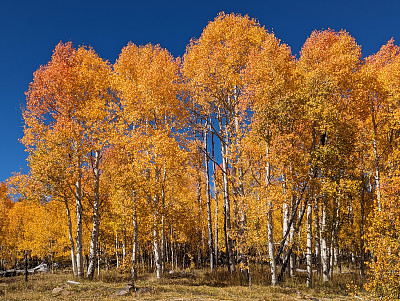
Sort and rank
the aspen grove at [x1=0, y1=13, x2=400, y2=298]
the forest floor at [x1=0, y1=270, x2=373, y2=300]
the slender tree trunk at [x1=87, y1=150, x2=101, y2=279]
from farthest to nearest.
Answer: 1. the slender tree trunk at [x1=87, y1=150, x2=101, y2=279]
2. the aspen grove at [x1=0, y1=13, x2=400, y2=298]
3. the forest floor at [x1=0, y1=270, x2=373, y2=300]

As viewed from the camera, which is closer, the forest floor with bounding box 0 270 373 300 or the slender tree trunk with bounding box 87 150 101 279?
the forest floor with bounding box 0 270 373 300

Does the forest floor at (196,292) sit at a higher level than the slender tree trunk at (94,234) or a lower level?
lower

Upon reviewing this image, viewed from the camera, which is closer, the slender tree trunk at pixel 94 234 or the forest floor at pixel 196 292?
the forest floor at pixel 196 292

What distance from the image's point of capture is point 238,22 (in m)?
20.9

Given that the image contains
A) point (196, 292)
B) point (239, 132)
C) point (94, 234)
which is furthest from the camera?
point (94, 234)

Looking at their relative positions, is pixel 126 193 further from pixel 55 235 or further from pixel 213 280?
pixel 55 235

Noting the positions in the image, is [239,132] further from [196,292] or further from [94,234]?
[94,234]

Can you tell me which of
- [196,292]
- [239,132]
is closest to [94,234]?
[196,292]

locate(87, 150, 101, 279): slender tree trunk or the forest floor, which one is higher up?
locate(87, 150, 101, 279): slender tree trunk

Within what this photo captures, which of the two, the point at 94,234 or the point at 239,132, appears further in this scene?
the point at 94,234

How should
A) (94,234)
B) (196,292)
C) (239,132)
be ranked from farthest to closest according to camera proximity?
(94,234) < (239,132) < (196,292)

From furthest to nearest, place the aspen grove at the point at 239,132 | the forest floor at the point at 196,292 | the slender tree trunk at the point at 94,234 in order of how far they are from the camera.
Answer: the slender tree trunk at the point at 94,234
the aspen grove at the point at 239,132
the forest floor at the point at 196,292

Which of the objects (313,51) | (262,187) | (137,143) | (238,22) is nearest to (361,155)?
(313,51)

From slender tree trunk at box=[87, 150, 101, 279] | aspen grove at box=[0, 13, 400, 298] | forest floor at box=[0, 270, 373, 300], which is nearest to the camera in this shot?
forest floor at box=[0, 270, 373, 300]
